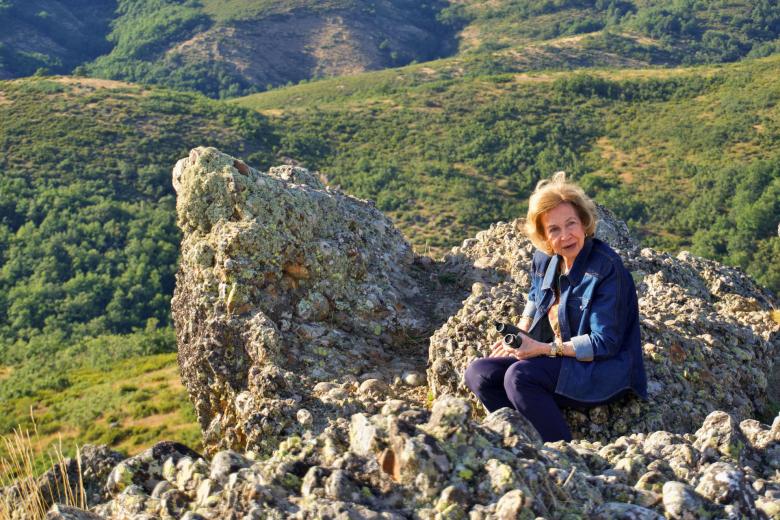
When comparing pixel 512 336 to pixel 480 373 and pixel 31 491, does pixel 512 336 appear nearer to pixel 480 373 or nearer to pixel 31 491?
pixel 480 373

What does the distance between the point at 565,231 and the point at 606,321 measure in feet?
2.00

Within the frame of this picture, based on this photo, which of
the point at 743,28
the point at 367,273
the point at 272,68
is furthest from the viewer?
the point at 272,68

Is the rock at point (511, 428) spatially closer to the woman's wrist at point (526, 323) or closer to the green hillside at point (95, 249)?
the woman's wrist at point (526, 323)

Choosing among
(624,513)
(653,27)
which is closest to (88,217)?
(624,513)

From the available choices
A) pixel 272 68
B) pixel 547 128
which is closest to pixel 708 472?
pixel 547 128

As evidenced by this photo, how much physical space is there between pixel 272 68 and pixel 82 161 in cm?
7853

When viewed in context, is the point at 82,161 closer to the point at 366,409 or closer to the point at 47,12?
the point at 366,409

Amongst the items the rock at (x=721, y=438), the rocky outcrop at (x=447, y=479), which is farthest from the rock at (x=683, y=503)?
the rock at (x=721, y=438)

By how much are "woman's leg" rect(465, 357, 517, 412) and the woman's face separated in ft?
2.43

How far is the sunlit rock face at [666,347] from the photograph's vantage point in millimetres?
4633

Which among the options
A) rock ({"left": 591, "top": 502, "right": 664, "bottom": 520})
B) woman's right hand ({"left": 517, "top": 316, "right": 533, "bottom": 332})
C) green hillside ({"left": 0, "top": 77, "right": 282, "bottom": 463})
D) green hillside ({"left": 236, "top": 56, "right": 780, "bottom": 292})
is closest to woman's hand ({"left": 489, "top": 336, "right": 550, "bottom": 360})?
woman's right hand ({"left": 517, "top": 316, "right": 533, "bottom": 332})

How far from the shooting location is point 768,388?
20.1ft

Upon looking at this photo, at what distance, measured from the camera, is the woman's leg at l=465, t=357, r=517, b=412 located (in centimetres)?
448

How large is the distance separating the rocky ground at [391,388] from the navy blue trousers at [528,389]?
0.21 meters
